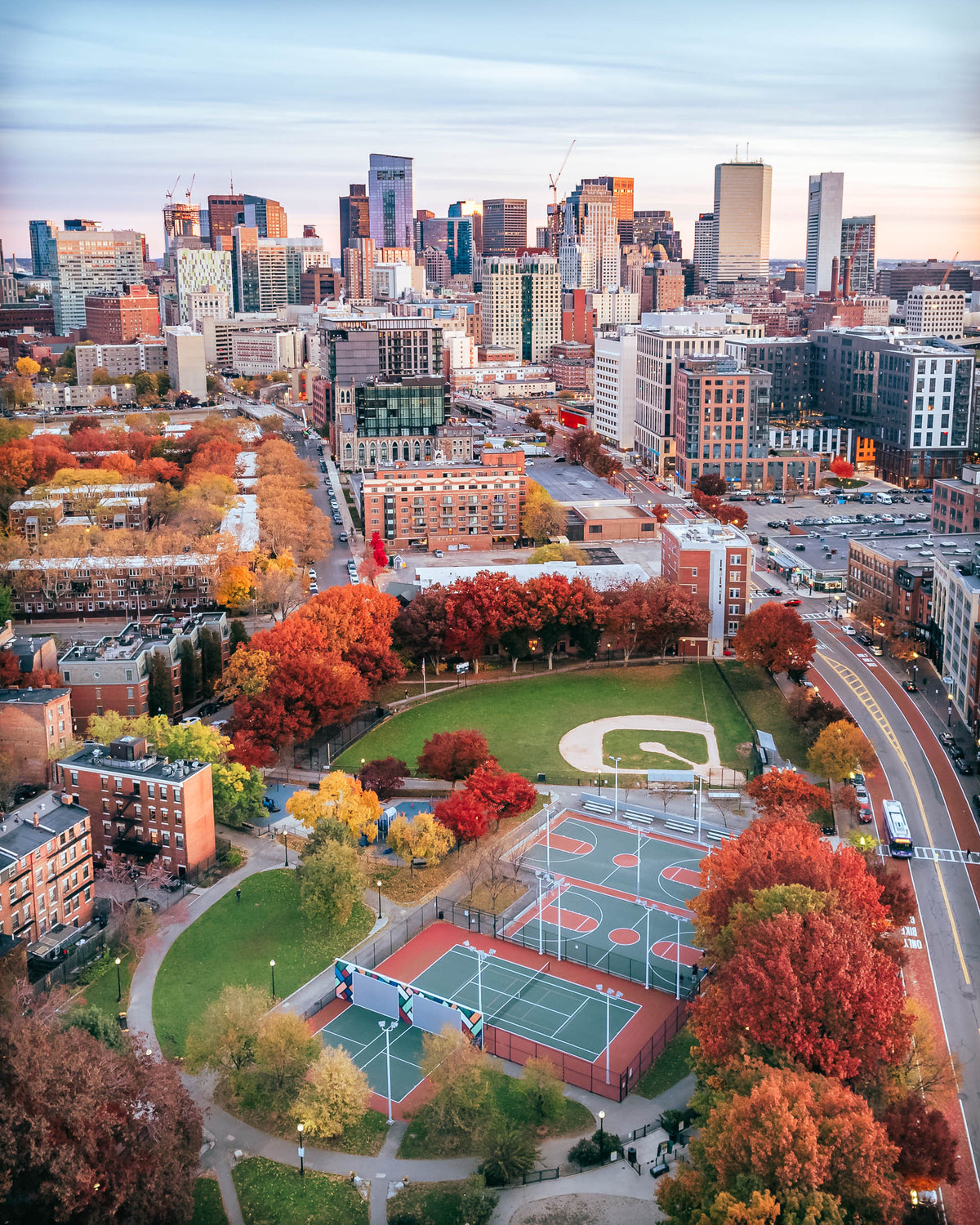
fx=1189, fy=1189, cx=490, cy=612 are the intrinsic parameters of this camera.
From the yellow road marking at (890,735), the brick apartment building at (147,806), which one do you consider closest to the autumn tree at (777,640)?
the yellow road marking at (890,735)

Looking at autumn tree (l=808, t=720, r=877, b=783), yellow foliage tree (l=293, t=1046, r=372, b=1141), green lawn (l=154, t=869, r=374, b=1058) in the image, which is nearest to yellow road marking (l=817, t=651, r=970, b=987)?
autumn tree (l=808, t=720, r=877, b=783)

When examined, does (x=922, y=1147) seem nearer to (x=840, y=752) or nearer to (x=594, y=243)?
(x=840, y=752)

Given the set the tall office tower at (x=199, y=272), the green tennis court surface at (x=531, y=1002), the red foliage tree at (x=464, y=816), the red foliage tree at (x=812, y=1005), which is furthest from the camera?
the tall office tower at (x=199, y=272)

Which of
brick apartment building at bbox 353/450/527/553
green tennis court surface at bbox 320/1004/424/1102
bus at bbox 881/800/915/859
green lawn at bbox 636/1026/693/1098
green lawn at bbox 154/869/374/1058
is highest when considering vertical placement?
brick apartment building at bbox 353/450/527/553

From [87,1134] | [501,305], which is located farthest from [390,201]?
[87,1134]

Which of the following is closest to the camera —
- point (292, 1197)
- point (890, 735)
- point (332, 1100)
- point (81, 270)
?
point (292, 1197)

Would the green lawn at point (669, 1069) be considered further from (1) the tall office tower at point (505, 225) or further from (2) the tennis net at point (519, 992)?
(1) the tall office tower at point (505, 225)

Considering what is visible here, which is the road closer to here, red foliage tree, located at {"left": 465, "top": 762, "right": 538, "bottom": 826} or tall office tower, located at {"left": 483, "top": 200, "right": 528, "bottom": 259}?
red foliage tree, located at {"left": 465, "top": 762, "right": 538, "bottom": 826}
